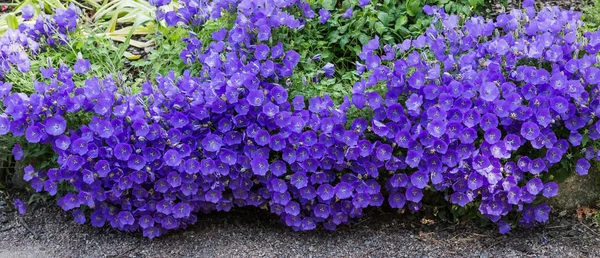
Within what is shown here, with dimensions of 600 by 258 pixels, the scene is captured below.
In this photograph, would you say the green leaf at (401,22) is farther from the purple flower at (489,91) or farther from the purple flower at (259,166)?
the purple flower at (259,166)

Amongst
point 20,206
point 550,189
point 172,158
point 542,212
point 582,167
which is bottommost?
point 20,206

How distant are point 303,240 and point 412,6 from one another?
143cm

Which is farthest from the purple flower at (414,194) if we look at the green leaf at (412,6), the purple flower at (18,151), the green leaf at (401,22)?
the purple flower at (18,151)

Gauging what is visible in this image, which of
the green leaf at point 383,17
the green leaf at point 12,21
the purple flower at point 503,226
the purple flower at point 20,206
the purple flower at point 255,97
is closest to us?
the purple flower at point 255,97

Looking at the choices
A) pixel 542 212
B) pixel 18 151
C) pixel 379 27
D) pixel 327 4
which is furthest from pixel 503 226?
pixel 18 151

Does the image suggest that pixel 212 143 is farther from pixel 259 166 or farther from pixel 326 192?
pixel 326 192

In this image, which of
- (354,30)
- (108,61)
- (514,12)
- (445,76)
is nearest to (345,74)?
(354,30)

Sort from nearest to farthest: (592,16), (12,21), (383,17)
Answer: (383,17)
(592,16)
(12,21)

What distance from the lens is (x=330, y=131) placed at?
3.09 m

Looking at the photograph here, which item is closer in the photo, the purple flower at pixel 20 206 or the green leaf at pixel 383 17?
the purple flower at pixel 20 206

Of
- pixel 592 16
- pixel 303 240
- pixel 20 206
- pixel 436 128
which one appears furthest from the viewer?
pixel 592 16

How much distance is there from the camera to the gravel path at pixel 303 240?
3170 mm

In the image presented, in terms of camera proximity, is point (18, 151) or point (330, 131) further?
point (18, 151)

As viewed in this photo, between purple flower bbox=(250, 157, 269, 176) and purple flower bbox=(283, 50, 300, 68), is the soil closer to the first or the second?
purple flower bbox=(250, 157, 269, 176)
